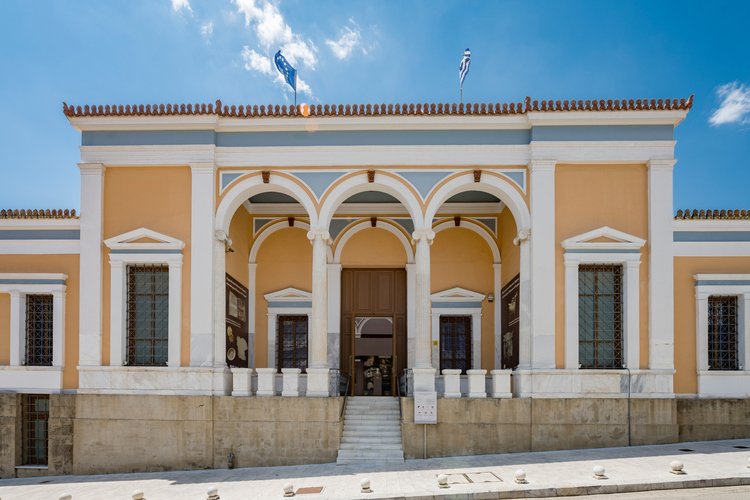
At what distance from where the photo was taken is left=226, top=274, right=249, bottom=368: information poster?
1534 cm

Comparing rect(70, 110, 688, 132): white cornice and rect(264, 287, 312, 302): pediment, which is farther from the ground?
rect(70, 110, 688, 132): white cornice

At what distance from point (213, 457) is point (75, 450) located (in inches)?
120

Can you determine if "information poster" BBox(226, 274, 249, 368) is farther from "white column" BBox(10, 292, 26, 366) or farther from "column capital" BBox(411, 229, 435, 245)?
"column capital" BBox(411, 229, 435, 245)

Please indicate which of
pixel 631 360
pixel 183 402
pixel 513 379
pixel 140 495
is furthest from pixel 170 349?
pixel 631 360

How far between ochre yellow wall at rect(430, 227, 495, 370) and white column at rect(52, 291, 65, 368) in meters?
9.58

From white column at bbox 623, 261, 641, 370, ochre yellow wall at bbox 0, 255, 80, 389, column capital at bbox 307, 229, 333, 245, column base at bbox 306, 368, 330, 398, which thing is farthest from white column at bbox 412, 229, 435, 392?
ochre yellow wall at bbox 0, 255, 80, 389

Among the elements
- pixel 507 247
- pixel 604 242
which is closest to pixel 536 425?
pixel 604 242

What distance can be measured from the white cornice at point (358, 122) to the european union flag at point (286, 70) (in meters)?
1.67

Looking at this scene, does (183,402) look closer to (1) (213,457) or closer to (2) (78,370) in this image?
(1) (213,457)

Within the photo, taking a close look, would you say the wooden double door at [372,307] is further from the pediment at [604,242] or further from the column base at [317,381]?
the pediment at [604,242]

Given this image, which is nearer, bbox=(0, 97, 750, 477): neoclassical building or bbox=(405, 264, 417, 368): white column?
bbox=(0, 97, 750, 477): neoclassical building

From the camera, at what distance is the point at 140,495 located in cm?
984

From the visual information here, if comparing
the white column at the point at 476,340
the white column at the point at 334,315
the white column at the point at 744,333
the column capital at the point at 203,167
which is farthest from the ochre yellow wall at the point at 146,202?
the white column at the point at 744,333

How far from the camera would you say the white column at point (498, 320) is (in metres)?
17.0
